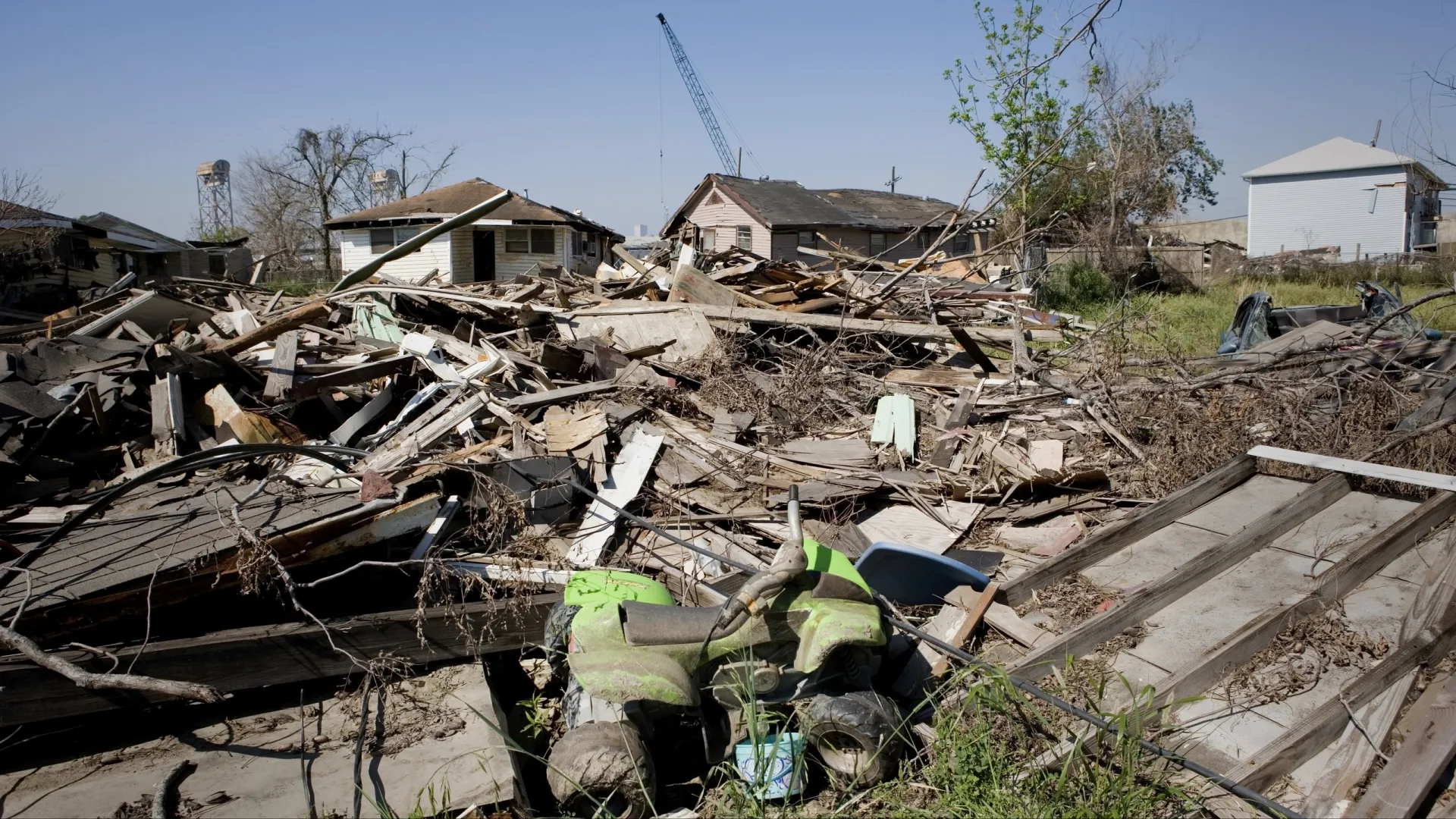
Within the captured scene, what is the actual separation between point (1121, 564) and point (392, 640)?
3.73 meters

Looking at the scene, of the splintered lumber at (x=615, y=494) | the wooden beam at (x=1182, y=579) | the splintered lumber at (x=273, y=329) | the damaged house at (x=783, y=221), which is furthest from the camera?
the damaged house at (x=783, y=221)

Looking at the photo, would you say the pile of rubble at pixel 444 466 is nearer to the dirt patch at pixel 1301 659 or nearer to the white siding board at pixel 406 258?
the dirt patch at pixel 1301 659

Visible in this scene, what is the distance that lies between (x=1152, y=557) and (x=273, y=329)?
690 cm

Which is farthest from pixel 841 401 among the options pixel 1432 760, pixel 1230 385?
pixel 1432 760

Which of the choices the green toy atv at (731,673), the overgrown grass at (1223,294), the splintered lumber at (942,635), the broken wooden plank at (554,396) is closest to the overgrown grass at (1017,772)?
the green toy atv at (731,673)

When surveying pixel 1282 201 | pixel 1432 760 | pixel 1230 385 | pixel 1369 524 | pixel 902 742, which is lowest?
pixel 902 742

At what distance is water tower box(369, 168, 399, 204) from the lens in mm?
46562

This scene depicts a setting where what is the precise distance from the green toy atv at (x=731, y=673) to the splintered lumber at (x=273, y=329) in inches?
196

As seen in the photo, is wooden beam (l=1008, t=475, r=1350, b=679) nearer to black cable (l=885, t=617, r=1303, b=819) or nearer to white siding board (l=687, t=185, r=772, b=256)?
black cable (l=885, t=617, r=1303, b=819)

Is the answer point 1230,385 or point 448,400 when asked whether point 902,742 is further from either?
point 1230,385

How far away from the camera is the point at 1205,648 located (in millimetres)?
3506

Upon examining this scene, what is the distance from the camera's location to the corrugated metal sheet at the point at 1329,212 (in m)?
37.8

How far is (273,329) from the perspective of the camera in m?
7.11

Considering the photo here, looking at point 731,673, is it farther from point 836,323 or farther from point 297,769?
point 836,323
